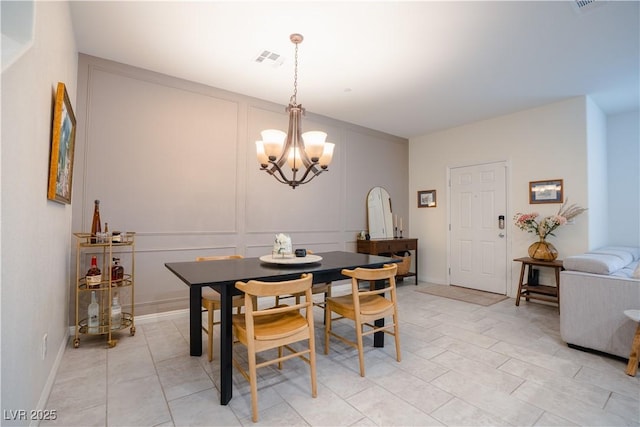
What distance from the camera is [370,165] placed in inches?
214

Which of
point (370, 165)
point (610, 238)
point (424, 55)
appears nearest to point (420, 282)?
point (370, 165)

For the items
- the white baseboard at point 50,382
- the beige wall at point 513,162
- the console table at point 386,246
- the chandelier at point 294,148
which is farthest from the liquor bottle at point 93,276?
the beige wall at point 513,162

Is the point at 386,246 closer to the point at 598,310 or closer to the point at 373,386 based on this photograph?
the point at 598,310

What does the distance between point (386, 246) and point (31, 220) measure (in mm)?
4362

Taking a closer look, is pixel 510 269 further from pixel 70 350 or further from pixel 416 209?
pixel 70 350

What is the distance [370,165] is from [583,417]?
424 cm

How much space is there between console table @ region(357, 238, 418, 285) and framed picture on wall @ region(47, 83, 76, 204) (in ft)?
12.6

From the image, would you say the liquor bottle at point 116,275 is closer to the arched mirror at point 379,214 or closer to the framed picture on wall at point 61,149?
the framed picture on wall at point 61,149

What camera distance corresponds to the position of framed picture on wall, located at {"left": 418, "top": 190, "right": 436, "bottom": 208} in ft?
18.6

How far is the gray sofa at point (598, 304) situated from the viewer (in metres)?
2.46

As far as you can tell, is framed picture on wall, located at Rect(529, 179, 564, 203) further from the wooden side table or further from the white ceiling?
the white ceiling

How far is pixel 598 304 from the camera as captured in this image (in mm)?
2592

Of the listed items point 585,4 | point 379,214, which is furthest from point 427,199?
point 585,4

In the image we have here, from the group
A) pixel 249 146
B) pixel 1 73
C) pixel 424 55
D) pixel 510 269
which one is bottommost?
pixel 510 269
